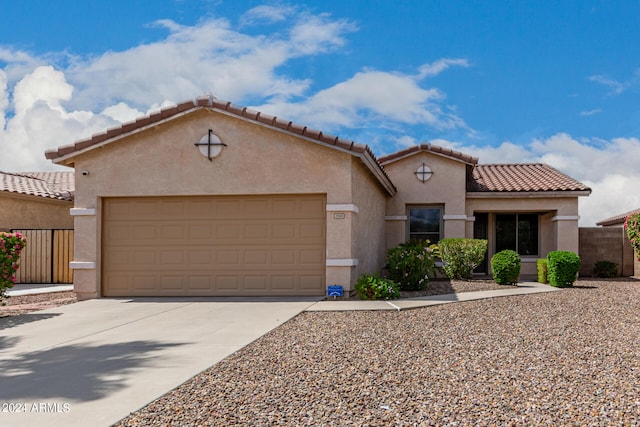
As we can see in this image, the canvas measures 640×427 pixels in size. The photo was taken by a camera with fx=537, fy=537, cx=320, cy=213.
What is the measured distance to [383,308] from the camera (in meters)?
10.3

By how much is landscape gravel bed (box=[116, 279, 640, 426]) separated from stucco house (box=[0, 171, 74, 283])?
1166 cm

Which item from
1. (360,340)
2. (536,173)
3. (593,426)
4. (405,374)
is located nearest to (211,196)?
(360,340)

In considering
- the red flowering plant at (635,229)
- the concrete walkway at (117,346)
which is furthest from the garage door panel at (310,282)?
the red flowering plant at (635,229)

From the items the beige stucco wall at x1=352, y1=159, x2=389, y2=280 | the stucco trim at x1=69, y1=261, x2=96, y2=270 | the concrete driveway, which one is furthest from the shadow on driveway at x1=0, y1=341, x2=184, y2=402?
the beige stucco wall at x1=352, y1=159, x2=389, y2=280

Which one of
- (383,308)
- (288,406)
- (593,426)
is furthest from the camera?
(383,308)

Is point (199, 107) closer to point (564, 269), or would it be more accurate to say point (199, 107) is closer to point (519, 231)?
point (564, 269)

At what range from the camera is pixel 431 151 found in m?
18.1

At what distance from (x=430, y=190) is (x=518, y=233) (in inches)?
153

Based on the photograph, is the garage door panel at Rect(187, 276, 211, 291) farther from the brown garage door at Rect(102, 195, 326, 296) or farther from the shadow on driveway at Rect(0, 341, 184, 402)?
the shadow on driveway at Rect(0, 341, 184, 402)

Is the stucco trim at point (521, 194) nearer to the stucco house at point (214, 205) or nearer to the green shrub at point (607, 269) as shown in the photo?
the green shrub at point (607, 269)

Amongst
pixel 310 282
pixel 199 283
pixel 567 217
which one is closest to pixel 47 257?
pixel 199 283

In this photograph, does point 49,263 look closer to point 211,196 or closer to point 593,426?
point 211,196

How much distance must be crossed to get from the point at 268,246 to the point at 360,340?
216 inches

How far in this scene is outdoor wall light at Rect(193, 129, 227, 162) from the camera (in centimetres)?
1236
